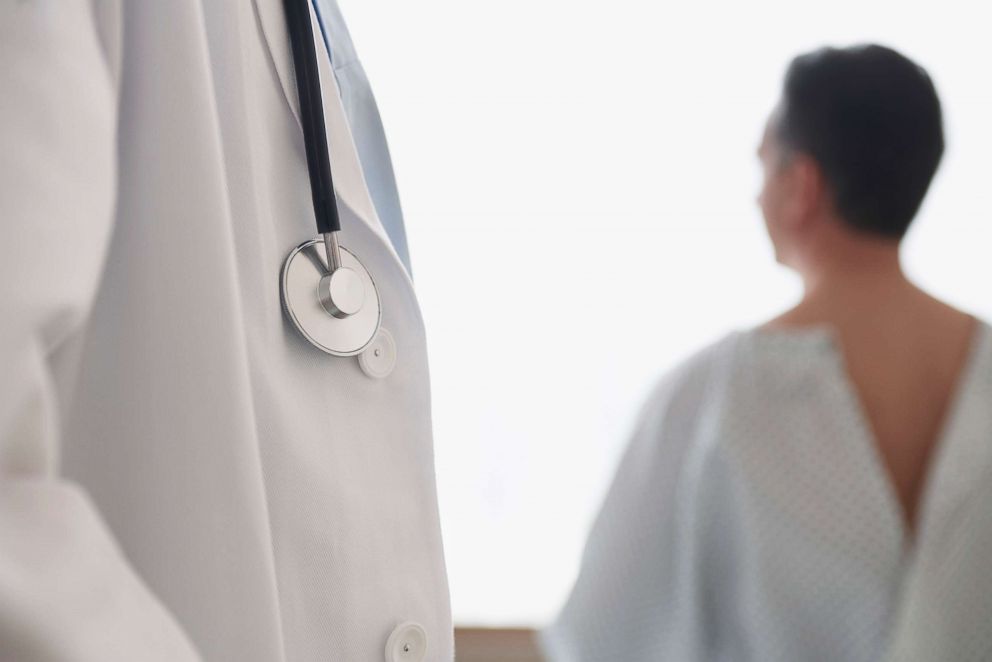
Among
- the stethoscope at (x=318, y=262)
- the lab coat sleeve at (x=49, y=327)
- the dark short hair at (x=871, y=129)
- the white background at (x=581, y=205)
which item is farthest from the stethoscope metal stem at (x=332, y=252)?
the white background at (x=581, y=205)

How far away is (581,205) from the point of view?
1.76 m

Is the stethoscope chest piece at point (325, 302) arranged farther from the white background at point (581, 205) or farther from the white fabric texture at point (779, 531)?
the white background at point (581, 205)

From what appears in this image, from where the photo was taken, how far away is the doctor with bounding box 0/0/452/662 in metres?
0.25

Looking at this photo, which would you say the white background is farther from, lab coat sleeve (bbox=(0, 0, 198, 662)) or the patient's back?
lab coat sleeve (bbox=(0, 0, 198, 662))

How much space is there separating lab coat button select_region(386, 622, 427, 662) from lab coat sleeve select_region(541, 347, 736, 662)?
2.20 feet

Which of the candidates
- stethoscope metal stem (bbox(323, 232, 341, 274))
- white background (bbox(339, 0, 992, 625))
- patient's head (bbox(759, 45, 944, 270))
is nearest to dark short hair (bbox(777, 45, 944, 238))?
patient's head (bbox(759, 45, 944, 270))

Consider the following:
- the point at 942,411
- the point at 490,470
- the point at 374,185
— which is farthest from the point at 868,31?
the point at 374,185

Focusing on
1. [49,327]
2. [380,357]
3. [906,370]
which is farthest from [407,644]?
[906,370]

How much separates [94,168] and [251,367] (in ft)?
0.55

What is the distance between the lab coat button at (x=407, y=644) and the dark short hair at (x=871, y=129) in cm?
86

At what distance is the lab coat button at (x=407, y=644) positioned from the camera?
47 centimetres

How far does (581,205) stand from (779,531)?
0.95 meters

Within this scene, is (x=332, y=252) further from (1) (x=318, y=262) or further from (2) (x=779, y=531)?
(2) (x=779, y=531)

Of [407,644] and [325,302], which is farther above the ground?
[325,302]
